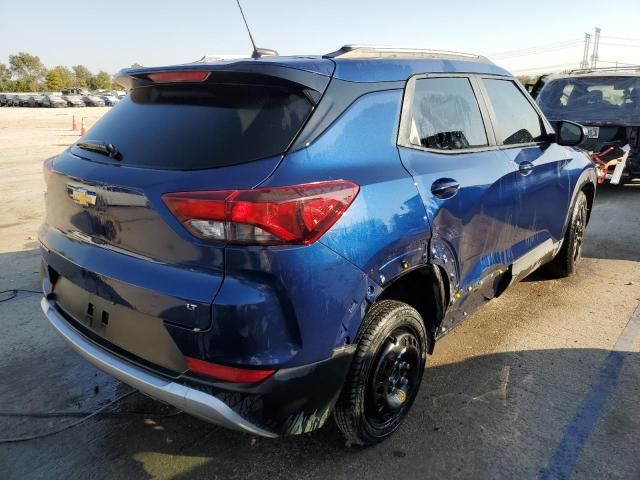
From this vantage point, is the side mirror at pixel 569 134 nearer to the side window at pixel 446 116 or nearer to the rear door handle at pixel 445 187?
A: the side window at pixel 446 116

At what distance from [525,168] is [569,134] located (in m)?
0.88

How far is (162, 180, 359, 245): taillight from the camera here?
6.39ft

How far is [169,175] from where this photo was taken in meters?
2.12

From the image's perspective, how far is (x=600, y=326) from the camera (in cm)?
399

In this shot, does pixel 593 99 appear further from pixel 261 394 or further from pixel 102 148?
pixel 261 394

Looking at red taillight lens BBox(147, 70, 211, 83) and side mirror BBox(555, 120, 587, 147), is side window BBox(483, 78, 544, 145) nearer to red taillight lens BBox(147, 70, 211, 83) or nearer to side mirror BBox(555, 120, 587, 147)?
side mirror BBox(555, 120, 587, 147)

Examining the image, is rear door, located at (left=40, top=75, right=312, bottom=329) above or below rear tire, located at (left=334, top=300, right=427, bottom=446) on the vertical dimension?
above

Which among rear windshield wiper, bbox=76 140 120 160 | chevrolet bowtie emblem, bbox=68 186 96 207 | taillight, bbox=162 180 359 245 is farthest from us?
rear windshield wiper, bbox=76 140 120 160

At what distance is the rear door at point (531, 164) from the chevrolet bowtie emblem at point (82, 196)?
7.93 ft

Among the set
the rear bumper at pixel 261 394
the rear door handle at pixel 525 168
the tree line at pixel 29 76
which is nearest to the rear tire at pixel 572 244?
the rear door handle at pixel 525 168

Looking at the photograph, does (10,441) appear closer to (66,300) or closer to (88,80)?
(66,300)

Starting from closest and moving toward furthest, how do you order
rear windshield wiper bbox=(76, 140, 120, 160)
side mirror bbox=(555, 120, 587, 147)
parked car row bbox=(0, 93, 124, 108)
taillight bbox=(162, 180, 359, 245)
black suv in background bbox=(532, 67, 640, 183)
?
taillight bbox=(162, 180, 359, 245), rear windshield wiper bbox=(76, 140, 120, 160), side mirror bbox=(555, 120, 587, 147), black suv in background bbox=(532, 67, 640, 183), parked car row bbox=(0, 93, 124, 108)

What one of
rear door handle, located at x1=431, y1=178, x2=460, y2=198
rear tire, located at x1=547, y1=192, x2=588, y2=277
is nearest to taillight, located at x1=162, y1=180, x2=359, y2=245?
rear door handle, located at x1=431, y1=178, x2=460, y2=198

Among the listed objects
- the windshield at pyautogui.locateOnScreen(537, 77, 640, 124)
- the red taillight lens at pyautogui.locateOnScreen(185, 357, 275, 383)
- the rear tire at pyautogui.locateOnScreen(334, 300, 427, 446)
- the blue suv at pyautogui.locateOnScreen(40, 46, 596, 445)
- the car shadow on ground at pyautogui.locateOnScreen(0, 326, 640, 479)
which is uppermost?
the windshield at pyautogui.locateOnScreen(537, 77, 640, 124)
